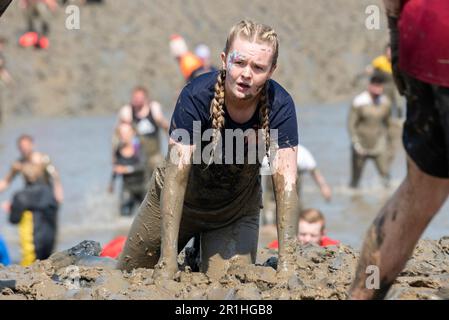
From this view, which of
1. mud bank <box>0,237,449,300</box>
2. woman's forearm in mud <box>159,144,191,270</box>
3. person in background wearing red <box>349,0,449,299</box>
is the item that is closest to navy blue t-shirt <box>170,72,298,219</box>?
woman's forearm in mud <box>159,144,191,270</box>

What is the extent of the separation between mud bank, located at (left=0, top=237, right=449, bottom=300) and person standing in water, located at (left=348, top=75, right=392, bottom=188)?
9.47 metres

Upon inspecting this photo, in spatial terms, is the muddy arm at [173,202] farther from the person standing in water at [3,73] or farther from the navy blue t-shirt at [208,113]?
the person standing in water at [3,73]

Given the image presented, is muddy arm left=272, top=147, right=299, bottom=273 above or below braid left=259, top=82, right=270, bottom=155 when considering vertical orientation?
below

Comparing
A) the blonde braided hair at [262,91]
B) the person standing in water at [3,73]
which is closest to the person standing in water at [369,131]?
the person standing in water at [3,73]

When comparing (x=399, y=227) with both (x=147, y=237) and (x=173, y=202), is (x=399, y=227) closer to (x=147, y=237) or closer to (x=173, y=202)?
(x=173, y=202)

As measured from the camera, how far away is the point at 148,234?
6.68 meters

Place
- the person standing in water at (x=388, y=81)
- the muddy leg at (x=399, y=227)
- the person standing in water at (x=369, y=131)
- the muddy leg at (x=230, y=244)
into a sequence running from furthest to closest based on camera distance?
the person standing in water at (x=388, y=81) < the person standing in water at (x=369, y=131) < the muddy leg at (x=230, y=244) < the muddy leg at (x=399, y=227)

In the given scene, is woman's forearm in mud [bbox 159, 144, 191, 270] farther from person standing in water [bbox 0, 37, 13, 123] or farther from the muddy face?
person standing in water [bbox 0, 37, 13, 123]

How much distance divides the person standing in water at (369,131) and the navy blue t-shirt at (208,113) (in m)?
10.5

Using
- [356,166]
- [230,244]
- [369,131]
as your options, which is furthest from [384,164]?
[230,244]

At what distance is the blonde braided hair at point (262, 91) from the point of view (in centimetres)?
578

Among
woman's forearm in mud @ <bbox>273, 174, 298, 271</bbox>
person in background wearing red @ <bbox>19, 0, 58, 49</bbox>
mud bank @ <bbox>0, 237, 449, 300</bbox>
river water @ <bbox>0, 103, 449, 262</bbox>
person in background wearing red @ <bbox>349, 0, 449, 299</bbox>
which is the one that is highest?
person in background wearing red @ <bbox>19, 0, 58, 49</bbox>

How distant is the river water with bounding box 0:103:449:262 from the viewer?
1395 cm
